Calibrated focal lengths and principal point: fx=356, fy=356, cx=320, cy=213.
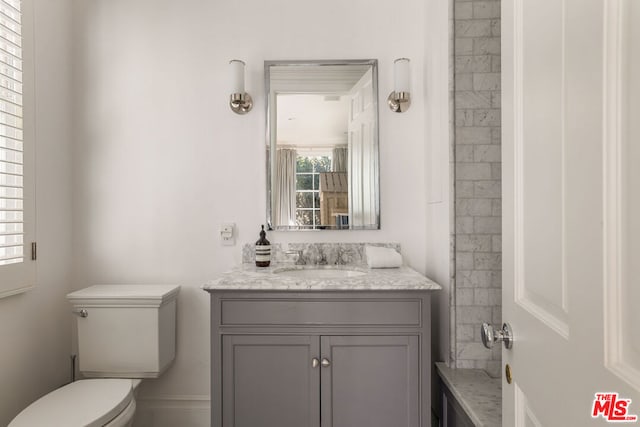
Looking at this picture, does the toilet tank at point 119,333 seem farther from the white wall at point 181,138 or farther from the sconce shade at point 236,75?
the sconce shade at point 236,75

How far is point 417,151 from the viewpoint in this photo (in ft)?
6.81

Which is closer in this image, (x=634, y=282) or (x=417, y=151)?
(x=634, y=282)

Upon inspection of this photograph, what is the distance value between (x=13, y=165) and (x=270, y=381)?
1543mm

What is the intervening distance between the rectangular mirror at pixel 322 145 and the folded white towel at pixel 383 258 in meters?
0.21

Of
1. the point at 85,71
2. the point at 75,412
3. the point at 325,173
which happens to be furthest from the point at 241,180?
the point at 75,412

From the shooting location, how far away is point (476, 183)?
5.47ft

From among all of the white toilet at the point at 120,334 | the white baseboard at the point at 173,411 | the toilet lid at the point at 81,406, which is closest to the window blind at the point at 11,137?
the white toilet at the point at 120,334

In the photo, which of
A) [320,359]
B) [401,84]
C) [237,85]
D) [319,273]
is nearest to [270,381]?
[320,359]

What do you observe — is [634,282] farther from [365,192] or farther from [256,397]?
[365,192]

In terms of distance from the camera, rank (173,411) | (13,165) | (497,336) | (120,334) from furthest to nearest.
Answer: (173,411), (120,334), (13,165), (497,336)

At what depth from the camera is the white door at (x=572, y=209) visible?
458mm

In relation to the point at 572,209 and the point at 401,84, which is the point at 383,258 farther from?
the point at 572,209

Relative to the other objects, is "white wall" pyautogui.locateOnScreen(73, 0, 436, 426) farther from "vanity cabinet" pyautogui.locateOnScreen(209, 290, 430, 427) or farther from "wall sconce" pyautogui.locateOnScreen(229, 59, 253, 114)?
"vanity cabinet" pyautogui.locateOnScreen(209, 290, 430, 427)

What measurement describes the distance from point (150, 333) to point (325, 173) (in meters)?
1.27
